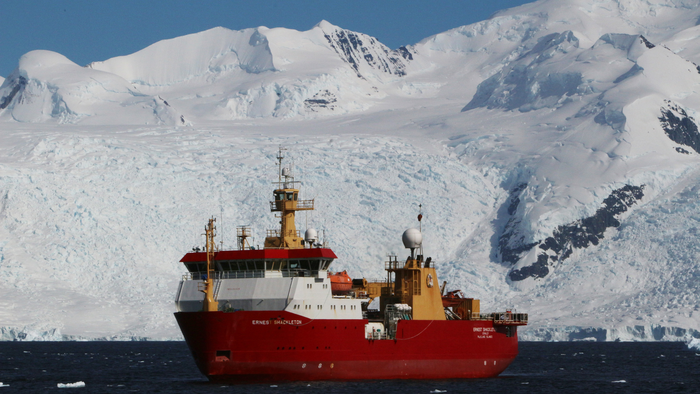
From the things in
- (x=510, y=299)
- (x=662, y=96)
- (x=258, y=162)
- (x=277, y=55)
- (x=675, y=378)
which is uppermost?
(x=277, y=55)

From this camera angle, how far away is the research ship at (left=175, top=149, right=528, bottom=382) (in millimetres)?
41156

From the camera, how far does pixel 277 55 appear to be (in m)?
183

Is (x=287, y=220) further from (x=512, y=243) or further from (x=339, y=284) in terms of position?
(x=512, y=243)

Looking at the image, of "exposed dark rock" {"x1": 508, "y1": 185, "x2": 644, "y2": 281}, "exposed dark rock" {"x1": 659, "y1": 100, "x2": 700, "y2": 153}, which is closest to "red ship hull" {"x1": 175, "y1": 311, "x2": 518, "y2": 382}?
"exposed dark rock" {"x1": 508, "y1": 185, "x2": 644, "y2": 281}

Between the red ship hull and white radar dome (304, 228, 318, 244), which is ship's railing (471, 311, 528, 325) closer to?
the red ship hull

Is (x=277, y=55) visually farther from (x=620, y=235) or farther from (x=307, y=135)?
(x=620, y=235)

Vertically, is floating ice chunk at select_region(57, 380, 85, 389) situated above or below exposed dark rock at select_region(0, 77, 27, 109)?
below

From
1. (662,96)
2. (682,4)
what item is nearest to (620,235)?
(662,96)

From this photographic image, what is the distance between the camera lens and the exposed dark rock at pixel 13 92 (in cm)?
15138

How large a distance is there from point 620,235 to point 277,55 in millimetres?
97607

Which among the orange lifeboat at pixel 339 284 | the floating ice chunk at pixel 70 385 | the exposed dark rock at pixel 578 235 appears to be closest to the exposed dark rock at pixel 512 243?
the exposed dark rock at pixel 578 235

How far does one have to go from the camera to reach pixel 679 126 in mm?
115125

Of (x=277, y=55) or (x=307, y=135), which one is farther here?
(x=277, y=55)

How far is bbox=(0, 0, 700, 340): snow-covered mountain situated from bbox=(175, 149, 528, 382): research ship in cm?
3961
